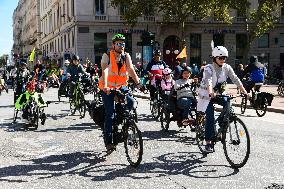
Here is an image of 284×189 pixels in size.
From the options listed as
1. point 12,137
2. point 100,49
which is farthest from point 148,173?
point 100,49

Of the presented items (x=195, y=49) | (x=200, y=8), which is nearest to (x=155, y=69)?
(x=200, y=8)

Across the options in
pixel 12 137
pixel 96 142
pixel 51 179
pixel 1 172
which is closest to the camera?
pixel 51 179

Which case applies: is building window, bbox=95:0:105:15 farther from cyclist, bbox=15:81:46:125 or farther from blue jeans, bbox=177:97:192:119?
blue jeans, bbox=177:97:192:119

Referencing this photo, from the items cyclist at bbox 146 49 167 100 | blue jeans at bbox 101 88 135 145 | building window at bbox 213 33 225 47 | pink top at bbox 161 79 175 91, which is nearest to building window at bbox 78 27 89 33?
building window at bbox 213 33 225 47

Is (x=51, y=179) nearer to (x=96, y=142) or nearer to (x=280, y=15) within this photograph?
(x=96, y=142)

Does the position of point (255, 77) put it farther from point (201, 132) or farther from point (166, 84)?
point (201, 132)

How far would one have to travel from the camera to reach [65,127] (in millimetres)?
11039

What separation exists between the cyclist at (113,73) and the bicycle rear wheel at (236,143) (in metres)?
1.60

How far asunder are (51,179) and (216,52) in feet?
10.2

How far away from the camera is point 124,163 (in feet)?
22.2

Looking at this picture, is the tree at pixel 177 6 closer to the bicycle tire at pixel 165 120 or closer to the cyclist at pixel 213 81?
the bicycle tire at pixel 165 120

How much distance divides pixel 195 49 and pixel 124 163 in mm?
42969

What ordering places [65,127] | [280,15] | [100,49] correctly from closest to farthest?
[65,127], [100,49], [280,15]

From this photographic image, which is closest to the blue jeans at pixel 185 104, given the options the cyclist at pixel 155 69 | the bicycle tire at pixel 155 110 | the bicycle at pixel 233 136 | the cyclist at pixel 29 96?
the bicycle at pixel 233 136
